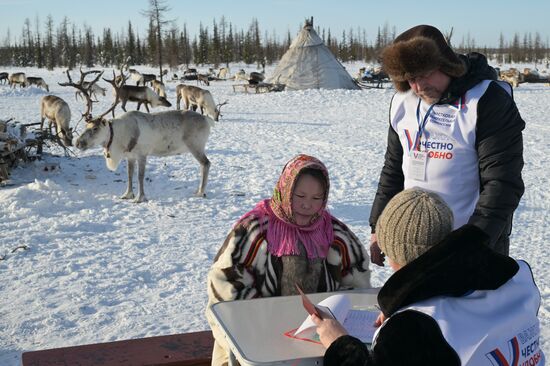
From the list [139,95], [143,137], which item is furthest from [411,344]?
[139,95]

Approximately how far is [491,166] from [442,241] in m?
1.12

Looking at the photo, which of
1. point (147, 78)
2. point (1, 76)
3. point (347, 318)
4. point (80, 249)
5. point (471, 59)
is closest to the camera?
point (347, 318)

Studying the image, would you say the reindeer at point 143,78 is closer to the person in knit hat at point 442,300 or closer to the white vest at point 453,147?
the white vest at point 453,147

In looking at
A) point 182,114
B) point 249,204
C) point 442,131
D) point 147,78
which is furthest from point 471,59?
point 147,78

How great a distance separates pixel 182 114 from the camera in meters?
8.19

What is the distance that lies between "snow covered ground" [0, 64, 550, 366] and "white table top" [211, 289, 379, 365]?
1.96 m

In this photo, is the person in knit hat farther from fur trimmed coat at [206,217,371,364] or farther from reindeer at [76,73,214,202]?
reindeer at [76,73,214,202]

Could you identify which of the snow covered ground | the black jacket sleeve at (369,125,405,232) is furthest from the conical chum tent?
the black jacket sleeve at (369,125,405,232)

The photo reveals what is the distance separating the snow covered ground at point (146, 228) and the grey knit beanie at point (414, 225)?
246 centimetres

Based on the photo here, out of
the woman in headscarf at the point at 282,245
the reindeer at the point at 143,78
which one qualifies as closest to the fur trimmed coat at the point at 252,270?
the woman in headscarf at the point at 282,245

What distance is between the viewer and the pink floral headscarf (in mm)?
2426

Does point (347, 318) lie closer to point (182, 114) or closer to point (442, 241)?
point (442, 241)

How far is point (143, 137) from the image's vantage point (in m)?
7.77

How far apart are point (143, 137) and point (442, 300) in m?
6.73
